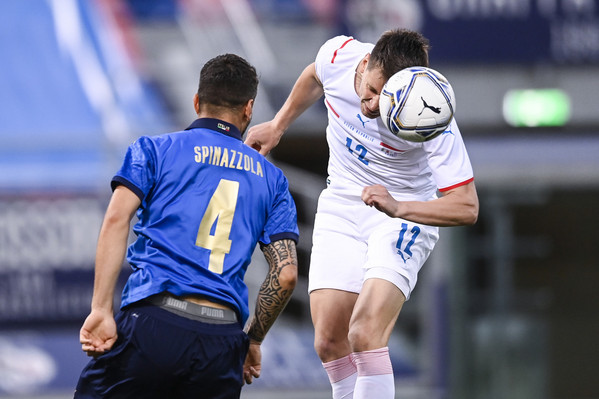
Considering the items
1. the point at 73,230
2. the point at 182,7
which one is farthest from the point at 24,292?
the point at 182,7

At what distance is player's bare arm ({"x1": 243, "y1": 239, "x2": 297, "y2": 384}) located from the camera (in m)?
4.83

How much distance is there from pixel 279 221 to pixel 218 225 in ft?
1.30

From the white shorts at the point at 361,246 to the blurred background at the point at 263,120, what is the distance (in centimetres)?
629

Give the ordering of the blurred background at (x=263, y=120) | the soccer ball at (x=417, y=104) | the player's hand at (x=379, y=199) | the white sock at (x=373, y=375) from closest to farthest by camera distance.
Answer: the player's hand at (x=379, y=199) → the soccer ball at (x=417, y=104) → the white sock at (x=373, y=375) → the blurred background at (x=263, y=120)

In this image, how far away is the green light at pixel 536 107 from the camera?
13711 millimetres

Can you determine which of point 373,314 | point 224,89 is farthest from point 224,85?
point 373,314

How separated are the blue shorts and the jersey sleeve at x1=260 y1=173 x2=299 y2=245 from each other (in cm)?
53

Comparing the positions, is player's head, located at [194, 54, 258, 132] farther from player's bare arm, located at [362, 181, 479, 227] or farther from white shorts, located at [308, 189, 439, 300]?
white shorts, located at [308, 189, 439, 300]

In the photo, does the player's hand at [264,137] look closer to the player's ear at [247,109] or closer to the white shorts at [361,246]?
the white shorts at [361,246]

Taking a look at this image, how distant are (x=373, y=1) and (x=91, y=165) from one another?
4137 mm

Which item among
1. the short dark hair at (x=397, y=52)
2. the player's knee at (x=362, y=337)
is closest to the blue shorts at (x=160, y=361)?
the player's knee at (x=362, y=337)

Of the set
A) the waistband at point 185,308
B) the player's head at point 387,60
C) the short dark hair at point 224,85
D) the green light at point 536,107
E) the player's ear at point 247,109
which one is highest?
the green light at point 536,107

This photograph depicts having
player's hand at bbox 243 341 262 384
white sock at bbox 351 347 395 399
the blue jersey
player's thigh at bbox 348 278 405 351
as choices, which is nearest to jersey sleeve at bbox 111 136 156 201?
the blue jersey

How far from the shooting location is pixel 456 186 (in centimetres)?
528
